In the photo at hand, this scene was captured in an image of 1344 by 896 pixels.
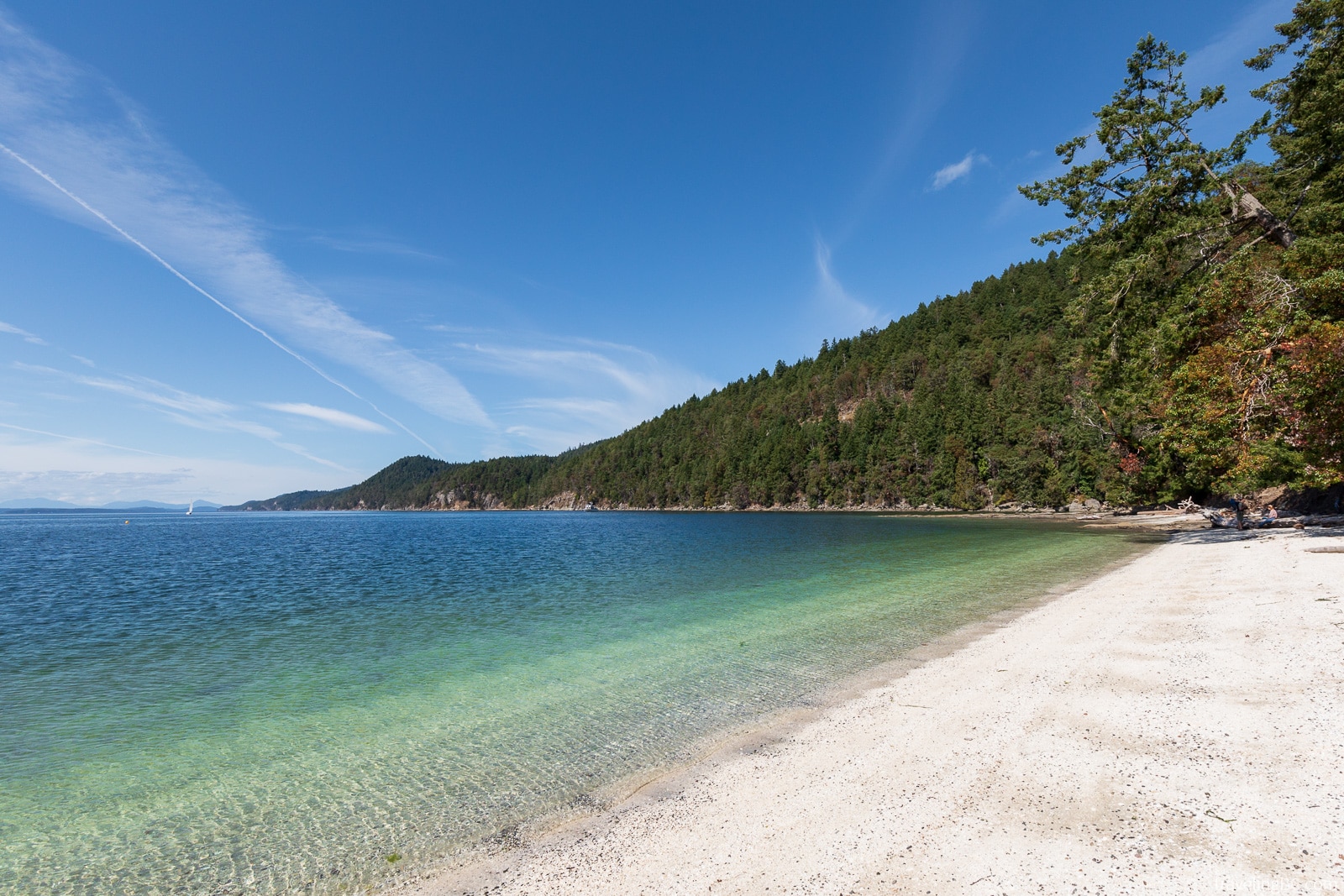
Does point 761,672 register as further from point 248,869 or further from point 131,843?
point 131,843

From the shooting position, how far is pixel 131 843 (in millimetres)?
6770

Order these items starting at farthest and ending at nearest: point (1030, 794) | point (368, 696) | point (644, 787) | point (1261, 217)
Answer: point (1261, 217) < point (368, 696) < point (644, 787) < point (1030, 794)

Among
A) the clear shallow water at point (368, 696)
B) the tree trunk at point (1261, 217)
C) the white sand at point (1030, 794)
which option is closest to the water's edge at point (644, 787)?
the white sand at point (1030, 794)

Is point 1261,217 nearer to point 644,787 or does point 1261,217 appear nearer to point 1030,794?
point 1030,794

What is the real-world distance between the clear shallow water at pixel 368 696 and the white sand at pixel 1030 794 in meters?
1.70

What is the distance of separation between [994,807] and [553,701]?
8333mm

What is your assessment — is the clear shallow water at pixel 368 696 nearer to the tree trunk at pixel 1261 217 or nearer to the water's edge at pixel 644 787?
the water's edge at pixel 644 787

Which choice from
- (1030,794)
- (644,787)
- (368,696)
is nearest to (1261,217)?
(1030,794)

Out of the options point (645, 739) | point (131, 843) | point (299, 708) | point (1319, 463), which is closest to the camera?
point (131, 843)

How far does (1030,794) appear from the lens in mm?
6051

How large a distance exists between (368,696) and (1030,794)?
12361 mm

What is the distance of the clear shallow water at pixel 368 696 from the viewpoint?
22.4ft

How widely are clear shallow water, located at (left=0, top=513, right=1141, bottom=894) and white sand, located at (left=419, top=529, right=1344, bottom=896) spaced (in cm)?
170

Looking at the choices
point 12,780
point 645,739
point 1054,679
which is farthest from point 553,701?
point 1054,679
